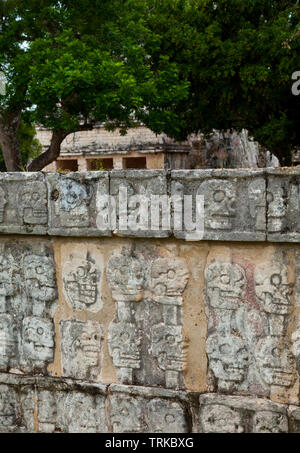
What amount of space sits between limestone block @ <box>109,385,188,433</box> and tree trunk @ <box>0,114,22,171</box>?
11726 millimetres

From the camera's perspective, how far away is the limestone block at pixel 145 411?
3.96 metres

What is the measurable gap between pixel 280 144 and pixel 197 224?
12450 millimetres

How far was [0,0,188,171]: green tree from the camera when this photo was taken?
12531 millimetres

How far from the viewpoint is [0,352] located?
446 cm

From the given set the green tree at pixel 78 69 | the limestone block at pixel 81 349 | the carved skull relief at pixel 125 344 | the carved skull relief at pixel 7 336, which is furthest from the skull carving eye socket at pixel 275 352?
the green tree at pixel 78 69

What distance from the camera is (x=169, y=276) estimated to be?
3947mm

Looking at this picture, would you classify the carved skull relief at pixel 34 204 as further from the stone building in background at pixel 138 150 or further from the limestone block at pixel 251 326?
the stone building in background at pixel 138 150

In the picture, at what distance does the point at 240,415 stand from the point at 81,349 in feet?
3.85

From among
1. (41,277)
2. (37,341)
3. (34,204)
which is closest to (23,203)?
(34,204)

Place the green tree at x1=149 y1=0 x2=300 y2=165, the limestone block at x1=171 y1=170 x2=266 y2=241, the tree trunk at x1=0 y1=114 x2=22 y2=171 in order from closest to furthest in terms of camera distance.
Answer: the limestone block at x1=171 y1=170 x2=266 y2=241 < the green tree at x1=149 y1=0 x2=300 y2=165 < the tree trunk at x1=0 y1=114 x2=22 y2=171

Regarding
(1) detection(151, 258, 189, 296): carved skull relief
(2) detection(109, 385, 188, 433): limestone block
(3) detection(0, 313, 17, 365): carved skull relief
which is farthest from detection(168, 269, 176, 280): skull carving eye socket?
(3) detection(0, 313, 17, 365): carved skull relief

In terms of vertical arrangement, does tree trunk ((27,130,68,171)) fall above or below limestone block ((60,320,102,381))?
above

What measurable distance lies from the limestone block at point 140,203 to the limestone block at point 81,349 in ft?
2.42

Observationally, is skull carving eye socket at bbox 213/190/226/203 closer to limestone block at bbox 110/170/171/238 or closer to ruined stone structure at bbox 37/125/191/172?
limestone block at bbox 110/170/171/238
